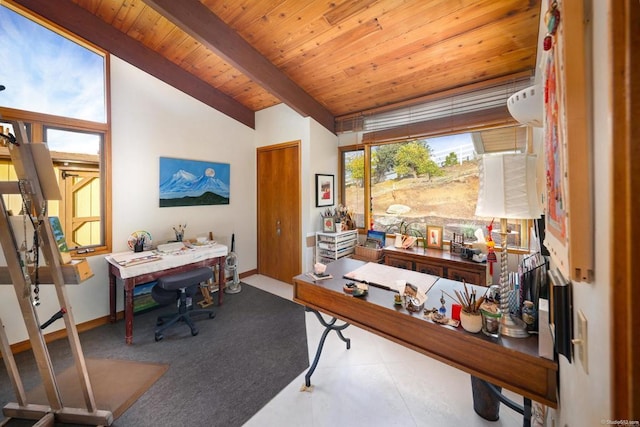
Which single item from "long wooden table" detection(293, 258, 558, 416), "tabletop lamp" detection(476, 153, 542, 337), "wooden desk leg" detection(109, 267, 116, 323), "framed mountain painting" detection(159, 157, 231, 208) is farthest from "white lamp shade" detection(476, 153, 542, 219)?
"wooden desk leg" detection(109, 267, 116, 323)

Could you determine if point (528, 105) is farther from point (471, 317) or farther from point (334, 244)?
point (334, 244)

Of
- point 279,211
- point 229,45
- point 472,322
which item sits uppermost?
point 229,45

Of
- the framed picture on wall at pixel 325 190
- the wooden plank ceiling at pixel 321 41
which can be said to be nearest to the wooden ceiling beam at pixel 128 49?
the wooden plank ceiling at pixel 321 41

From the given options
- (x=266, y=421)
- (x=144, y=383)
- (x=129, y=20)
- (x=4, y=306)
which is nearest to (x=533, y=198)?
(x=266, y=421)

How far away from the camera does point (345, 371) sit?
198 cm

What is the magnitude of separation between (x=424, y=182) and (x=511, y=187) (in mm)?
2081

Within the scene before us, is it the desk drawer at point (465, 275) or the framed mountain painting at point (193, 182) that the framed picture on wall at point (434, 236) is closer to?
the desk drawer at point (465, 275)

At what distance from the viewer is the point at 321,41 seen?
2.39 m

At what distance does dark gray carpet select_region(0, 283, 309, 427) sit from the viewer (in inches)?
64.8

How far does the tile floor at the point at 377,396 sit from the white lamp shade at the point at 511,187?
4.41ft

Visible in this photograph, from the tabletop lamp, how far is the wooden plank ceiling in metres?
1.46

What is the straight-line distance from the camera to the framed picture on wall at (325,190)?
368 centimetres

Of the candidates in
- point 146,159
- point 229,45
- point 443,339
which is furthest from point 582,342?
point 146,159

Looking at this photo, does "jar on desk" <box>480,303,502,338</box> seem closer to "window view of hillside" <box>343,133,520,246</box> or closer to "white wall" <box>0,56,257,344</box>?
"window view of hillside" <box>343,133,520,246</box>
